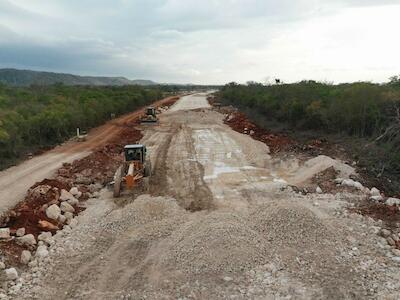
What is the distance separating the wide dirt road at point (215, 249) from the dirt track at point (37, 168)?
108 inches

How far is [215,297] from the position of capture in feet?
29.0

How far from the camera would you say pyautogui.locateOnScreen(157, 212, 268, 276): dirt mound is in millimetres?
9977

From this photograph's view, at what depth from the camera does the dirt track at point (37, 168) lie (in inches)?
609

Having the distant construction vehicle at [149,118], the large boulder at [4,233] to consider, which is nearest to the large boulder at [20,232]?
the large boulder at [4,233]

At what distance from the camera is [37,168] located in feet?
65.1

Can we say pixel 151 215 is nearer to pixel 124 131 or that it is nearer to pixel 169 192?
pixel 169 192

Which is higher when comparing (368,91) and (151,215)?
(368,91)

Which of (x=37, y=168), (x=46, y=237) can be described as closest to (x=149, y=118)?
(x=37, y=168)

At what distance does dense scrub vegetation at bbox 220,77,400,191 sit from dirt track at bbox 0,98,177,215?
1291 centimetres

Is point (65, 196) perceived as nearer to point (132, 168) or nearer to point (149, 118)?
point (132, 168)

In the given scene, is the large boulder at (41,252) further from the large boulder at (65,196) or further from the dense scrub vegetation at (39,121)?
the dense scrub vegetation at (39,121)

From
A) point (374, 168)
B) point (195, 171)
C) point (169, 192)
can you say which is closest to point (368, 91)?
point (374, 168)

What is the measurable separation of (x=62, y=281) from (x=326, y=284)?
5.63 m

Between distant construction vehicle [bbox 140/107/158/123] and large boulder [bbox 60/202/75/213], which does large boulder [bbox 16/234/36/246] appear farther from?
distant construction vehicle [bbox 140/107/158/123]
